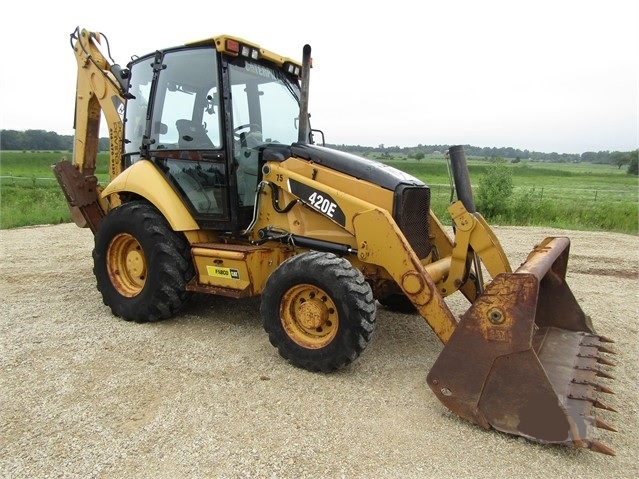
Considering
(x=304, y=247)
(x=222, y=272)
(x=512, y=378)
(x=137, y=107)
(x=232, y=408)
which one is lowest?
(x=232, y=408)

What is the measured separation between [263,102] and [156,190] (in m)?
1.36

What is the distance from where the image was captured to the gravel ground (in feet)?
9.05

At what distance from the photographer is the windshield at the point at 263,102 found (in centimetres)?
475

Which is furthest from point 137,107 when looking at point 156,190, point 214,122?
point 214,122

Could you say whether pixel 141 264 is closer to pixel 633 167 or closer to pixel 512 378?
pixel 512 378

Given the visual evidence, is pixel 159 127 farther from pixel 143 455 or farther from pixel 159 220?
pixel 143 455

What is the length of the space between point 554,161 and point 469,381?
120131mm

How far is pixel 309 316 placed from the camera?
3900mm

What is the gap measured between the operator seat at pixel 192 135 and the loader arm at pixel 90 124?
1.14 meters

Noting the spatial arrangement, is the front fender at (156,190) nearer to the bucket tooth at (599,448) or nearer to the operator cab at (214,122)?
the operator cab at (214,122)

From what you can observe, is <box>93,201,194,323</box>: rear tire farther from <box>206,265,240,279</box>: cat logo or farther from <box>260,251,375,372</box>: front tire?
<box>260,251,375,372</box>: front tire

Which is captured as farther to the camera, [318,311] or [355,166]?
[355,166]

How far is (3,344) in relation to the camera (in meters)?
4.40

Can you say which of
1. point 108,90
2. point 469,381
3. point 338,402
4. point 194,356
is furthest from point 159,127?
point 469,381
